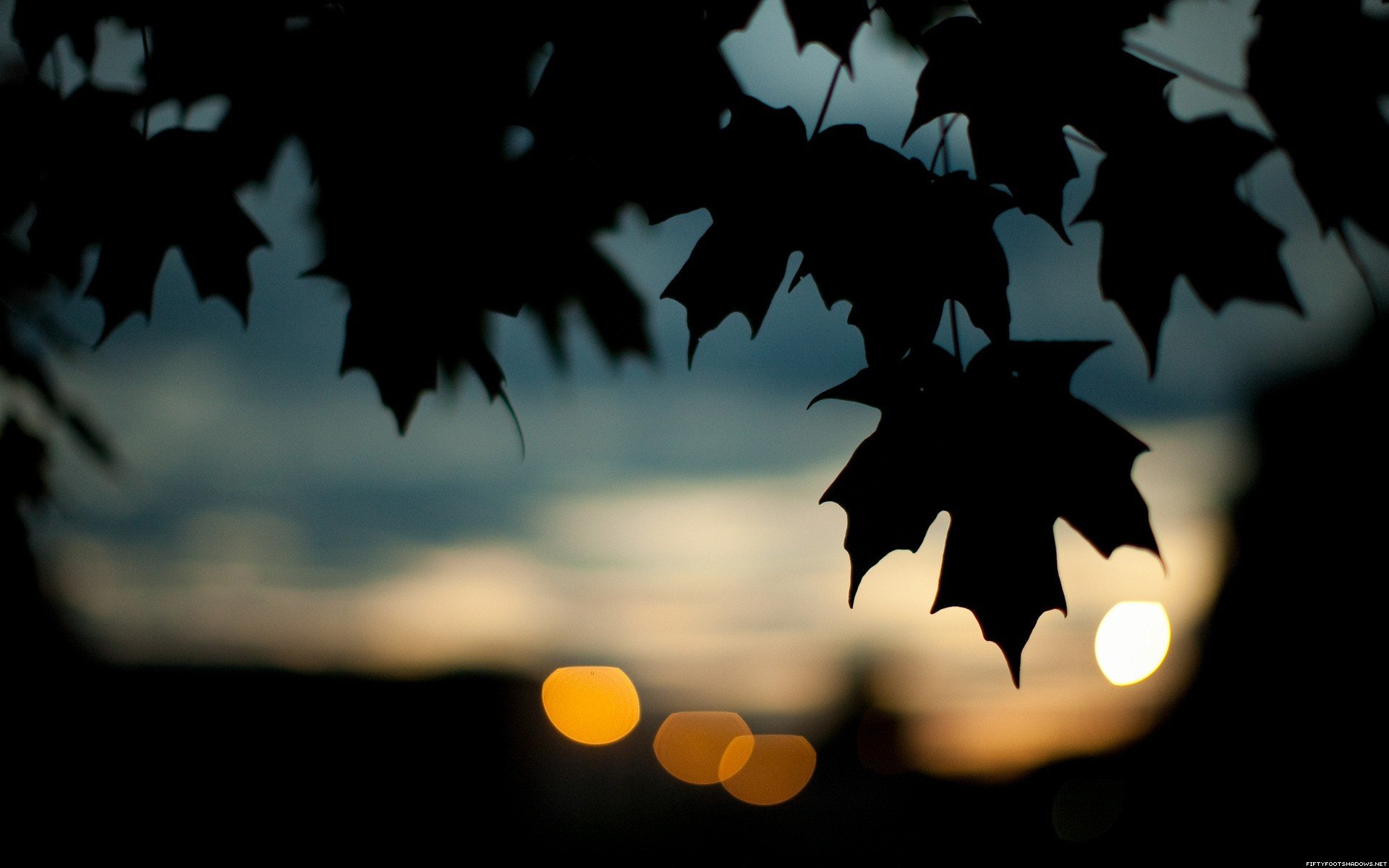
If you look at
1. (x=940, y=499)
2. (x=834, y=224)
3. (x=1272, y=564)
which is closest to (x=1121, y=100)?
(x=834, y=224)

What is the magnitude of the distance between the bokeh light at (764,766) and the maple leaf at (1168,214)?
155ft

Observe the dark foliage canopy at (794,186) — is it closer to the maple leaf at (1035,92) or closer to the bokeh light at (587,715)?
the maple leaf at (1035,92)

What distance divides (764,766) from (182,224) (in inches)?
2197

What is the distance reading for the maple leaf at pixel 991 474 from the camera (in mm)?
1240

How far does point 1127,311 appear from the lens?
1133 millimetres

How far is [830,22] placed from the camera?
1.04 m

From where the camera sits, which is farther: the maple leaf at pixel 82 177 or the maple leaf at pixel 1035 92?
the maple leaf at pixel 82 177

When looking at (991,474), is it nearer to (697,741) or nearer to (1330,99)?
(1330,99)

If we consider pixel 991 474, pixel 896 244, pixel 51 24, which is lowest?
pixel 991 474

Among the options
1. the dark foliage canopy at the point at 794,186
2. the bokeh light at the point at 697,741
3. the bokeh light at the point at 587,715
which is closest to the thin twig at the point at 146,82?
the dark foliage canopy at the point at 794,186

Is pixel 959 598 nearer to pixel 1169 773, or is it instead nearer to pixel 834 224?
pixel 834 224

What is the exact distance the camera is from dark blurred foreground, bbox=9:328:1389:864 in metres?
14.1

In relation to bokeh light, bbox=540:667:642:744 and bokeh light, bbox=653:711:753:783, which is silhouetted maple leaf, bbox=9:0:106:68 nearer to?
bokeh light, bbox=540:667:642:744

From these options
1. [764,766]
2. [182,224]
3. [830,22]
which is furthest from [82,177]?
[764,766]
